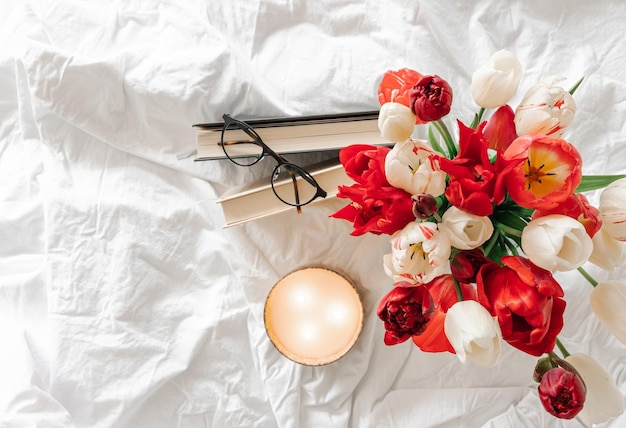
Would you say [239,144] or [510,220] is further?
[239,144]

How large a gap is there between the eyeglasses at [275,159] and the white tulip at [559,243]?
0.33 meters

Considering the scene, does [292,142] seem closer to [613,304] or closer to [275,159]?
[275,159]

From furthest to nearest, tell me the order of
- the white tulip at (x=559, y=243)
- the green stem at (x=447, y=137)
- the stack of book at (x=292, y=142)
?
1. the stack of book at (x=292, y=142)
2. the green stem at (x=447, y=137)
3. the white tulip at (x=559, y=243)

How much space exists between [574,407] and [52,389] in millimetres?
652

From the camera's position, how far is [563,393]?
41 centimetres

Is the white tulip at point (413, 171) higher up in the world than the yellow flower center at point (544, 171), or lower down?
lower down

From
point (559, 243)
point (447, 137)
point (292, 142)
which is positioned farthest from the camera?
point (292, 142)

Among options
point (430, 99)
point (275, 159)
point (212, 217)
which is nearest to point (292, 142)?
point (275, 159)

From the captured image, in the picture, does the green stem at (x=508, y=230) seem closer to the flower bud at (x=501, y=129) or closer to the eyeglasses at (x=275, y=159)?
the flower bud at (x=501, y=129)

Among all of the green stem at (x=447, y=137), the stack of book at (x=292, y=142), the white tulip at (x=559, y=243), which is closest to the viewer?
the white tulip at (x=559, y=243)

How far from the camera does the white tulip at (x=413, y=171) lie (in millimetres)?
413

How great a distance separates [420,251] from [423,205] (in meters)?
0.04

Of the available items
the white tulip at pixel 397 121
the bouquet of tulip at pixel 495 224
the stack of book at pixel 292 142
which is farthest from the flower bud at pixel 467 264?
the stack of book at pixel 292 142

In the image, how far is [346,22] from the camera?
0.74 meters
